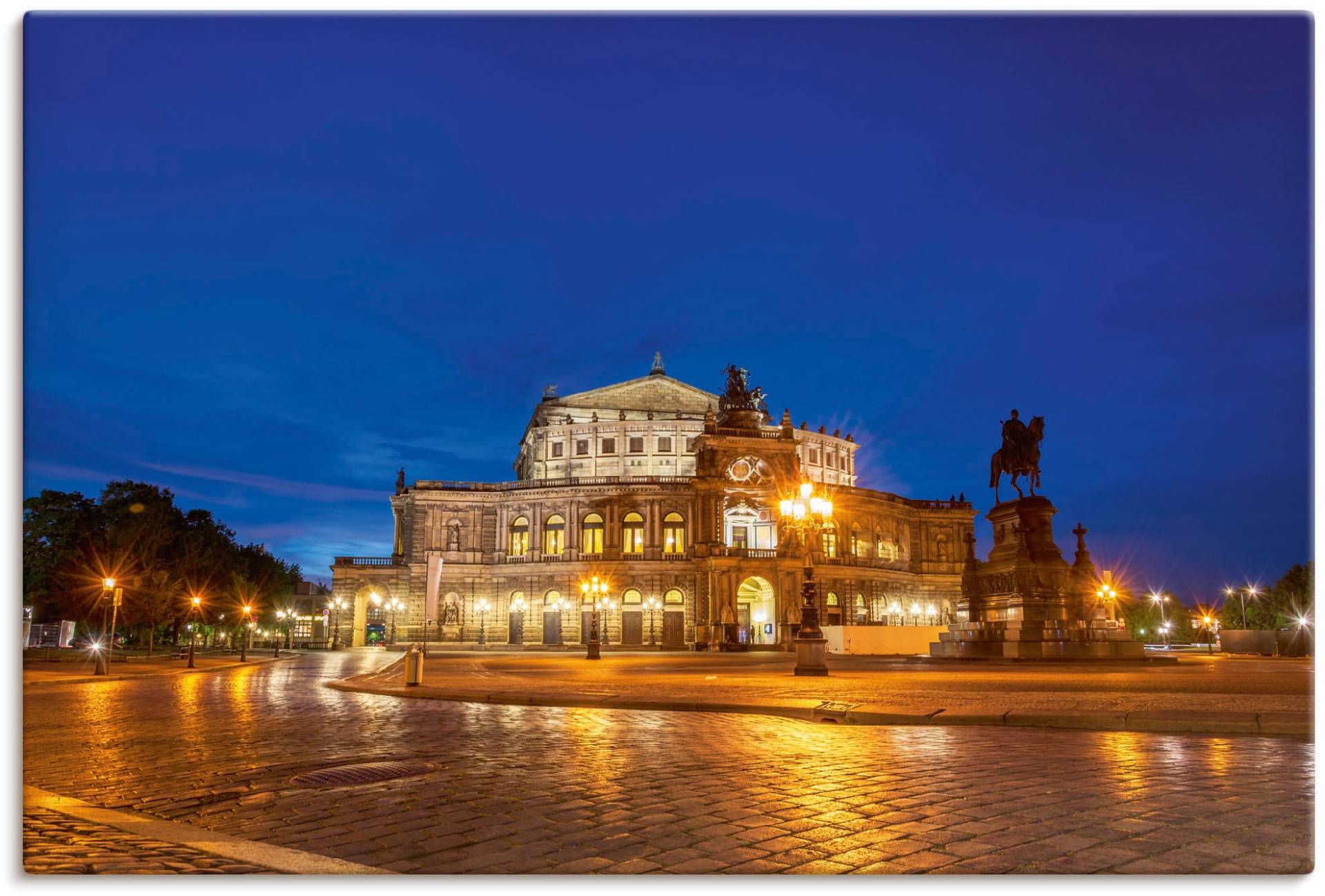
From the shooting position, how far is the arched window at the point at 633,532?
223 ft

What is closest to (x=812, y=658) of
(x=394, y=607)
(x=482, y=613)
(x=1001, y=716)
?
(x=1001, y=716)

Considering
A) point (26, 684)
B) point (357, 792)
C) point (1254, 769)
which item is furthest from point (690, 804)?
point (26, 684)

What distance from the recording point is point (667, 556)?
66.7 meters

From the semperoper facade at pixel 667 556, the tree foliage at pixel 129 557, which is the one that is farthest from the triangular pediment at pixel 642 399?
the tree foliage at pixel 129 557

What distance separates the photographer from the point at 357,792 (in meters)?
6.71

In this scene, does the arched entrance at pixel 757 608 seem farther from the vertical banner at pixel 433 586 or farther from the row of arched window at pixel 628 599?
the vertical banner at pixel 433 586

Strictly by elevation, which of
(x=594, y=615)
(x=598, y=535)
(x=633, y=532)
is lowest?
(x=594, y=615)

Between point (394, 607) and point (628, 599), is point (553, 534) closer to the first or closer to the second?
point (628, 599)

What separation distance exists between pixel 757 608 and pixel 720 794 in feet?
211

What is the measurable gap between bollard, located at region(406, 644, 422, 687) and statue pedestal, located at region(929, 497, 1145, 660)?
15.7m

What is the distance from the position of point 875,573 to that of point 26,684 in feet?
187

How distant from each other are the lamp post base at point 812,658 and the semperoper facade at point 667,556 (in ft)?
124

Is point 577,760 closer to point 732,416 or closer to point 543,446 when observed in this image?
point 732,416

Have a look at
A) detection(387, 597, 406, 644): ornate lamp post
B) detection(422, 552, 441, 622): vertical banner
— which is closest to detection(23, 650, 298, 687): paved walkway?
detection(422, 552, 441, 622): vertical banner
